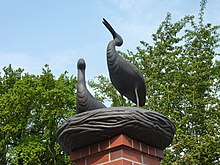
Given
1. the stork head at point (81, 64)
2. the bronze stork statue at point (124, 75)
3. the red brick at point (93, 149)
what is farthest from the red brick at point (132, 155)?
the stork head at point (81, 64)

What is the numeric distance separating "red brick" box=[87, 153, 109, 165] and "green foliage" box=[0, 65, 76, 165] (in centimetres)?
1367

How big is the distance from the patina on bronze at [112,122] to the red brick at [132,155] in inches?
4.4

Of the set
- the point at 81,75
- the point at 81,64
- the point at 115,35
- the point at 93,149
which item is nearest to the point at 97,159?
the point at 93,149

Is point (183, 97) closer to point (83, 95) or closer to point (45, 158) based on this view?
point (45, 158)

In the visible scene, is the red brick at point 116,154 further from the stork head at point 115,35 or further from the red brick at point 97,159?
the stork head at point 115,35

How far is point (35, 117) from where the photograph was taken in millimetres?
17547

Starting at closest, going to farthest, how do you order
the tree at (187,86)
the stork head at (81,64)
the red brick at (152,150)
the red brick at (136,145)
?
the red brick at (136,145) < the red brick at (152,150) < the stork head at (81,64) < the tree at (187,86)

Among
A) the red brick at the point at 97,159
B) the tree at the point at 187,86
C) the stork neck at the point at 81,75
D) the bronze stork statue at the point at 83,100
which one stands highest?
the tree at the point at 187,86

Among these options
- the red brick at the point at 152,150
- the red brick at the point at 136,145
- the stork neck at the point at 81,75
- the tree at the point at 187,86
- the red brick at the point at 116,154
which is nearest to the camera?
the red brick at the point at 116,154

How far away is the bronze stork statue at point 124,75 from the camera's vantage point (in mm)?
3342

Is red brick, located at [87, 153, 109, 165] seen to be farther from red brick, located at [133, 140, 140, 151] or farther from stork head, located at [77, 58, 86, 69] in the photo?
stork head, located at [77, 58, 86, 69]

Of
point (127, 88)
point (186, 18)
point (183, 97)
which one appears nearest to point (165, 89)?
A: point (183, 97)

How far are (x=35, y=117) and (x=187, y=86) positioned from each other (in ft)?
23.4

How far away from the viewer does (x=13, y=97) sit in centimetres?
1688
